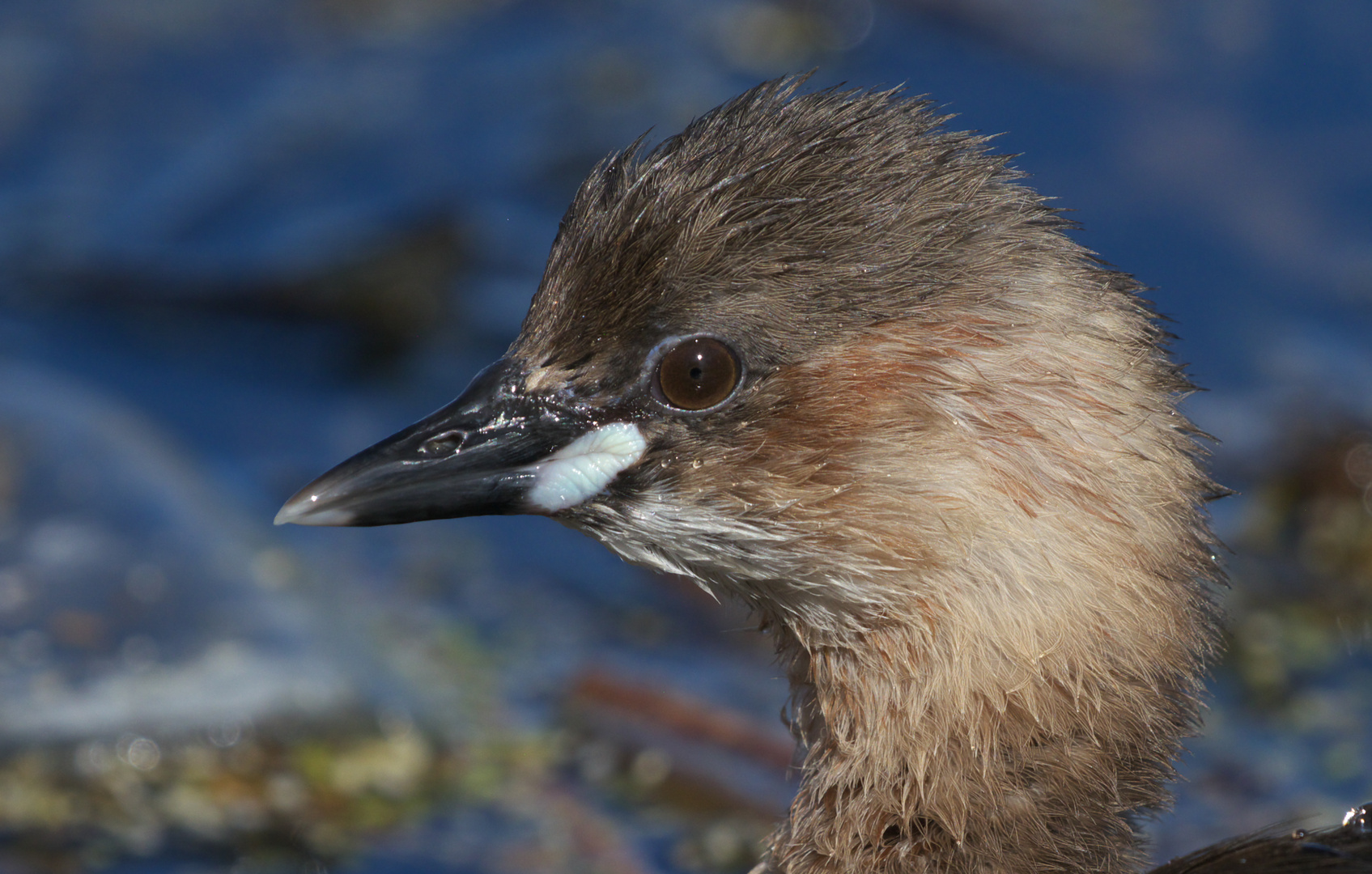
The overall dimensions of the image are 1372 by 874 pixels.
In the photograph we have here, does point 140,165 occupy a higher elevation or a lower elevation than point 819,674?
higher

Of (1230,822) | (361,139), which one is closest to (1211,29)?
(361,139)

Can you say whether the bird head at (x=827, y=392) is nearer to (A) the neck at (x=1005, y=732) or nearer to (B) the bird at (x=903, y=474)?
(B) the bird at (x=903, y=474)

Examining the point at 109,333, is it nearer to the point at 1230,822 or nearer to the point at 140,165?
the point at 140,165

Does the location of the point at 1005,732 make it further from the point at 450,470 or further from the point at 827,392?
the point at 450,470

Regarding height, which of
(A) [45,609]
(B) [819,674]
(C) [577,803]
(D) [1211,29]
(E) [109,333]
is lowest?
(B) [819,674]

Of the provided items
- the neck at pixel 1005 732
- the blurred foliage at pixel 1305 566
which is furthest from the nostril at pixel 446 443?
the blurred foliage at pixel 1305 566

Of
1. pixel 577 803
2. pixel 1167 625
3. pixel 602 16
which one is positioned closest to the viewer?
pixel 1167 625

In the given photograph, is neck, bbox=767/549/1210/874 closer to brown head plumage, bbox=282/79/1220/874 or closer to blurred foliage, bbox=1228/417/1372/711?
brown head plumage, bbox=282/79/1220/874
